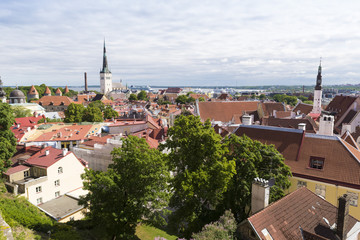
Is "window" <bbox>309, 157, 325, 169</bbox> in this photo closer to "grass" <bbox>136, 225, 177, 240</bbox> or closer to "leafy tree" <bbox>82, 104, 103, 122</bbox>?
"grass" <bbox>136, 225, 177, 240</bbox>

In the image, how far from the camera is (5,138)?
84.5 ft

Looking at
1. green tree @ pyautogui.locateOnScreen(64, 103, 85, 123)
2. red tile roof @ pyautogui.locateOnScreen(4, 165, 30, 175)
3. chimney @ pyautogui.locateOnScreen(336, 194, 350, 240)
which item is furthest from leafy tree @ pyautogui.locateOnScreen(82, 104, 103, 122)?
chimney @ pyautogui.locateOnScreen(336, 194, 350, 240)

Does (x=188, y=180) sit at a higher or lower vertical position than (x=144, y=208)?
higher

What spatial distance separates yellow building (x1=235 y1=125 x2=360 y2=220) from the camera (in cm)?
2016

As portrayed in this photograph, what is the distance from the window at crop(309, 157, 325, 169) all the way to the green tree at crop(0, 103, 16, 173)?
29038mm

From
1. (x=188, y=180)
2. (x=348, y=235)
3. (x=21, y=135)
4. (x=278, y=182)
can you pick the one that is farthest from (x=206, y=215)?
(x=21, y=135)

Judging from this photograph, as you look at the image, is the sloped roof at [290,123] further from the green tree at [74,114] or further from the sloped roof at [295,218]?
the green tree at [74,114]

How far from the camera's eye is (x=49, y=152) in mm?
30375

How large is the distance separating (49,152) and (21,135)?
18422 mm

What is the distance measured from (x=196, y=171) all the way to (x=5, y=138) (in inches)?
823

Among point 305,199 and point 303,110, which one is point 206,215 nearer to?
point 305,199

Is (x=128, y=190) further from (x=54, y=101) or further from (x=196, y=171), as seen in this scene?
(x=54, y=101)

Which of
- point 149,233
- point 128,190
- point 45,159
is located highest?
point 128,190

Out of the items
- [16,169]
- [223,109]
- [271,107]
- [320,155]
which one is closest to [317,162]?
[320,155]
